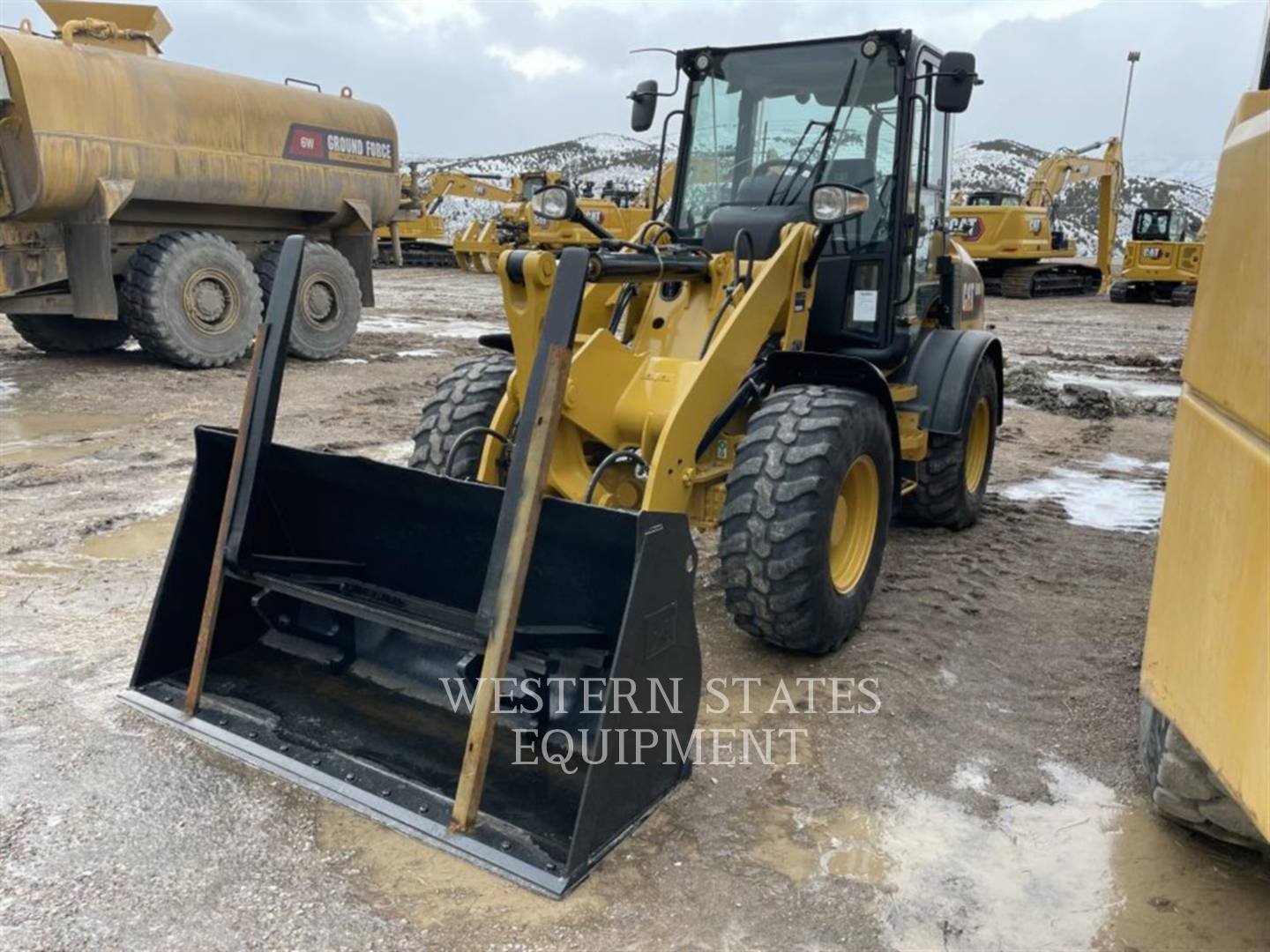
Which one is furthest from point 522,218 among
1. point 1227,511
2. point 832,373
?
point 1227,511

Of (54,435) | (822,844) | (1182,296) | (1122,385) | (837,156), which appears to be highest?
(837,156)

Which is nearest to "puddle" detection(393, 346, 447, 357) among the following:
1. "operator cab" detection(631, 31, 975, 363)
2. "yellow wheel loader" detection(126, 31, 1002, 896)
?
"yellow wheel loader" detection(126, 31, 1002, 896)

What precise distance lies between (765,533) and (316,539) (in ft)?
5.00

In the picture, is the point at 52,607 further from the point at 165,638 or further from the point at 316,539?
the point at 316,539

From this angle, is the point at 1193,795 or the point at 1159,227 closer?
the point at 1193,795

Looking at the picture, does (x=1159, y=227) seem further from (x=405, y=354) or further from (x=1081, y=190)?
(x=1081, y=190)

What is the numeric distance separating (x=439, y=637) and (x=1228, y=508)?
1814 mm

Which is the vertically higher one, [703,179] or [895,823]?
[703,179]

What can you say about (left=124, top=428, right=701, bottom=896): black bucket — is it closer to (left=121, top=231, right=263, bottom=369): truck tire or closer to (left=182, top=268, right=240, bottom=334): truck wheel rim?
(left=121, top=231, right=263, bottom=369): truck tire

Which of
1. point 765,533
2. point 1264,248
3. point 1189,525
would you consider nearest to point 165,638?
point 765,533

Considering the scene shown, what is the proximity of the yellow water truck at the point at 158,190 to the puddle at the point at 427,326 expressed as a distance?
2.36m

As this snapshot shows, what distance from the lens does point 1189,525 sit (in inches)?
81.0

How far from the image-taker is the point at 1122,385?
10.8m

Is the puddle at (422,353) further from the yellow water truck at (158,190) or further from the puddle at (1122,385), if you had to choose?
the puddle at (1122,385)
